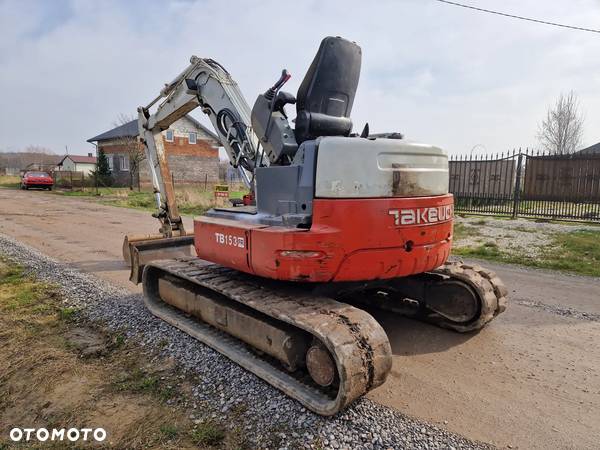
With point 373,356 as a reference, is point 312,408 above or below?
below

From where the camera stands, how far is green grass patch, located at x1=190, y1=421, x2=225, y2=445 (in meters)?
2.71

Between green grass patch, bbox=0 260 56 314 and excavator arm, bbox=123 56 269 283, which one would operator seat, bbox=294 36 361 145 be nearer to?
excavator arm, bbox=123 56 269 283

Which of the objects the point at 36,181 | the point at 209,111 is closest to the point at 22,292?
the point at 209,111

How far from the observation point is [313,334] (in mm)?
3006

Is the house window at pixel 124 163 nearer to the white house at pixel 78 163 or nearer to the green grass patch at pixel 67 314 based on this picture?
the white house at pixel 78 163

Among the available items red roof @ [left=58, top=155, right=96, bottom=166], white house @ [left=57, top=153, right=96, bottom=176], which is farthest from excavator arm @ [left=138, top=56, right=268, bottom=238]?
red roof @ [left=58, top=155, right=96, bottom=166]

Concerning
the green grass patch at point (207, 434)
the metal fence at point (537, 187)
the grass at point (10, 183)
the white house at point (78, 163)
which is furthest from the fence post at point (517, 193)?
the white house at point (78, 163)

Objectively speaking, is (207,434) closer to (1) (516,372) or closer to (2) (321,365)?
(2) (321,365)

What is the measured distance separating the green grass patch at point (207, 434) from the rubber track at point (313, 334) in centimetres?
58

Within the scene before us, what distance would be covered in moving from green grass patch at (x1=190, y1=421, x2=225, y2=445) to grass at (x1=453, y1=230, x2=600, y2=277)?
22.3ft

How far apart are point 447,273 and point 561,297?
2.41 m

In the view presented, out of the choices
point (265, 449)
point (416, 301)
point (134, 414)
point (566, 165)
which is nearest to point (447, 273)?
point (416, 301)

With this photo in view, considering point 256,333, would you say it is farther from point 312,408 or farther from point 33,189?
point 33,189

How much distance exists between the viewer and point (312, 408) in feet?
9.65
